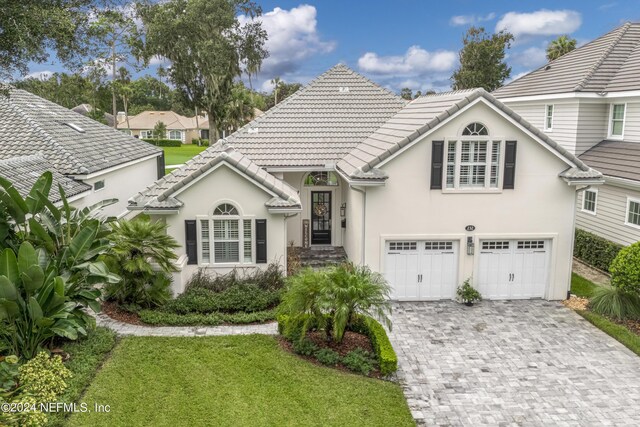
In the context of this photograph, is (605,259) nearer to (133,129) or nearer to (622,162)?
(622,162)

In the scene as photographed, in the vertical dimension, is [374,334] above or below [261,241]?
below

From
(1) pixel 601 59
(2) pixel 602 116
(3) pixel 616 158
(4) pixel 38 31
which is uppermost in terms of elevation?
(1) pixel 601 59

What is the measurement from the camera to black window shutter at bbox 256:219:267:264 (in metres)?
15.7

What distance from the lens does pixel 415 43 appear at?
45344 mm

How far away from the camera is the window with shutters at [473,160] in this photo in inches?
621

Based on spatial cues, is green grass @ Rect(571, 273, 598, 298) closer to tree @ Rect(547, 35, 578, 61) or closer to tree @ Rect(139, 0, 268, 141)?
tree @ Rect(547, 35, 578, 61)

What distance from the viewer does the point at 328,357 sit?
39.4 feet

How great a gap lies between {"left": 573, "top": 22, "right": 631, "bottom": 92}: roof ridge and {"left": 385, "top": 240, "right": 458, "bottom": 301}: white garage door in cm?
1056

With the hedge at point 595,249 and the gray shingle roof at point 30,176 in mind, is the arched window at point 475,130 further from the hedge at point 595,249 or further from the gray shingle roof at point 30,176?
the gray shingle roof at point 30,176

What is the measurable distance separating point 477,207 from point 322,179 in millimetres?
6668

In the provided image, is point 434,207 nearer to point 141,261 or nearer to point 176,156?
point 141,261

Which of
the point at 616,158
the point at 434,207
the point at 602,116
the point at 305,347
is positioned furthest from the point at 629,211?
the point at 305,347

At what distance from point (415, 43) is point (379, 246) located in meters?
33.9

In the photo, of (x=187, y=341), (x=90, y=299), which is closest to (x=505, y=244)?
(x=187, y=341)
